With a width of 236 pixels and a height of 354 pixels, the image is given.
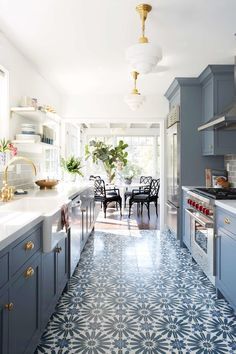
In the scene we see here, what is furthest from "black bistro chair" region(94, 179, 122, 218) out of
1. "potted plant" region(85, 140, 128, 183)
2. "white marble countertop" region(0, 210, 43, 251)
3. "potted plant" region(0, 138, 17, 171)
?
"white marble countertop" region(0, 210, 43, 251)

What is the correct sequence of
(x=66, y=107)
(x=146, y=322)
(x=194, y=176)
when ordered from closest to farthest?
1. (x=146, y=322)
2. (x=194, y=176)
3. (x=66, y=107)

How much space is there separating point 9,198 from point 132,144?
7.35 meters

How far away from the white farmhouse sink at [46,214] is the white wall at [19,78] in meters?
0.81

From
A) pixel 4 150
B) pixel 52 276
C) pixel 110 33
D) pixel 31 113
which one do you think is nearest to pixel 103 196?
pixel 31 113

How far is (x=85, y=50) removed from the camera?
10.9 feet

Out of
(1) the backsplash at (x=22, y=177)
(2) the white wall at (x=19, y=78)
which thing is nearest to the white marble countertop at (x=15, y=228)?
(1) the backsplash at (x=22, y=177)

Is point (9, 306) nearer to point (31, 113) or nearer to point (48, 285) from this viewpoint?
point (48, 285)

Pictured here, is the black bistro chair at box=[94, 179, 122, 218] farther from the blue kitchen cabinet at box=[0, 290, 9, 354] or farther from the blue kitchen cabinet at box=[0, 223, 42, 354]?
the blue kitchen cabinet at box=[0, 290, 9, 354]

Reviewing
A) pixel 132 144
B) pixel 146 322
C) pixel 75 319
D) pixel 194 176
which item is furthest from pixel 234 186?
pixel 132 144

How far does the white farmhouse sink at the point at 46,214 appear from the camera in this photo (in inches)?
74.0

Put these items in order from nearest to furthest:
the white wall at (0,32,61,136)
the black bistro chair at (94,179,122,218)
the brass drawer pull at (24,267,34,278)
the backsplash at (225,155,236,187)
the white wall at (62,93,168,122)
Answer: the brass drawer pull at (24,267,34,278) → the white wall at (0,32,61,136) → the backsplash at (225,155,236,187) → the white wall at (62,93,168,122) → the black bistro chair at (94,179,122,218)

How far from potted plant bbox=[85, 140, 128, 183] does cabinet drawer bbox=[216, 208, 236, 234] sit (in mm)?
6096

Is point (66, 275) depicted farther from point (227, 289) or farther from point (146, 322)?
point (227, 289)

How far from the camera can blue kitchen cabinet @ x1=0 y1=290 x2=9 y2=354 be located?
1.25 m
